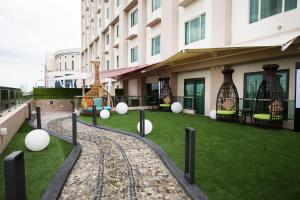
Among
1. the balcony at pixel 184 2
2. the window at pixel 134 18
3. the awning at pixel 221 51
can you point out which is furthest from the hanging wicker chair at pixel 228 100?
the window at pixel 134 18

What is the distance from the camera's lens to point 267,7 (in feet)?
31.3

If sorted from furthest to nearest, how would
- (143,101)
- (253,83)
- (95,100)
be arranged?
(143,101), (95,100), (253,83)

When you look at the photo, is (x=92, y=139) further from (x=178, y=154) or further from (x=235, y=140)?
(x=235, y=140)

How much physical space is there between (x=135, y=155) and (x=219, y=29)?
8.89m

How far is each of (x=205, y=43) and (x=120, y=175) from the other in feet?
34.4

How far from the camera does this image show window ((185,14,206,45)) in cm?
1303

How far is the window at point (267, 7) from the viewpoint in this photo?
873 centimetres

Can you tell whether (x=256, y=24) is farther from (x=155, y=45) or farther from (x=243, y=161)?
(x=155, y=45)

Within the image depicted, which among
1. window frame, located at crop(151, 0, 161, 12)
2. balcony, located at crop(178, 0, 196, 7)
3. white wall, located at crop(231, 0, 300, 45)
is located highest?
window frame, located at crop(151, 0, 161, 12)

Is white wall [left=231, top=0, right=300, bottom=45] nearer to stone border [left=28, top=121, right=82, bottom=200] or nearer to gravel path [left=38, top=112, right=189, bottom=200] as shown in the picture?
gravel path [left=38, top=112, right=189, bottom=200]

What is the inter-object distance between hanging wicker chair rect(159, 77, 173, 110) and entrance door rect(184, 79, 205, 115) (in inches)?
45.5

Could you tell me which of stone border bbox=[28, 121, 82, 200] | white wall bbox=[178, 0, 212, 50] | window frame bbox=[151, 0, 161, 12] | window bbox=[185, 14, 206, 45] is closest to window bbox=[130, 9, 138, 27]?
window frame bbox=[151, 0, 161, 12]

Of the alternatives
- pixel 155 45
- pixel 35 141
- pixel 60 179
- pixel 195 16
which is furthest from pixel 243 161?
pixel 155 45

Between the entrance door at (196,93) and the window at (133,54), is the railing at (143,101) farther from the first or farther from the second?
the window at (133,54)
